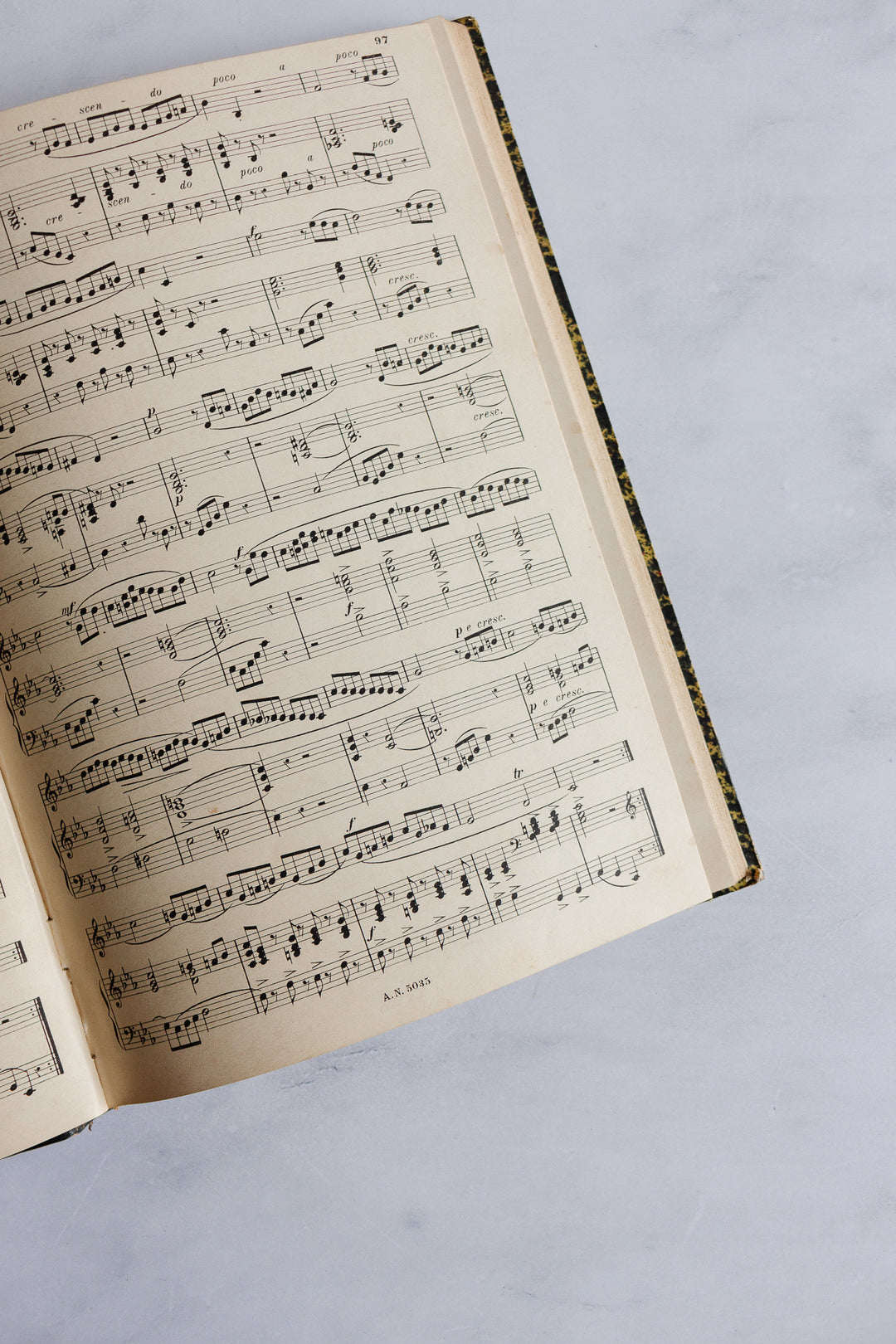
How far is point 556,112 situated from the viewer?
0.67 meters

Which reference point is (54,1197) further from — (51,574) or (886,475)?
(886,475)

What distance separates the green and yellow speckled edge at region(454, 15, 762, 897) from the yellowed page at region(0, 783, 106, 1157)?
1.40ft

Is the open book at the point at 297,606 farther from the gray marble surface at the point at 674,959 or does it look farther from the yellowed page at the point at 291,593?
the gray marble surface at the point at 674,959

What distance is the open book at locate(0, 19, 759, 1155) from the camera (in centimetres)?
54

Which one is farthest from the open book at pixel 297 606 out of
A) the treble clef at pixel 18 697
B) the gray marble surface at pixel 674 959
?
the gray marble surface at pixel 674 959

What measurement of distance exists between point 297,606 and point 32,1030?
306 mm

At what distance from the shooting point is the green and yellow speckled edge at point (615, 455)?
0.58m

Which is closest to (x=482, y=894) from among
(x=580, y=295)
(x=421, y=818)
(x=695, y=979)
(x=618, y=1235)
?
(x=421, y=818)

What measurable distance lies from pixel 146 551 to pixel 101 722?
4.3 inches

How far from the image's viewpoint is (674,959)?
67 cm

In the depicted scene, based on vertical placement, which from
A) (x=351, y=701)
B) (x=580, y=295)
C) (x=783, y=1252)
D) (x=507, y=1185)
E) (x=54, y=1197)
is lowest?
(x=783, y=1252)

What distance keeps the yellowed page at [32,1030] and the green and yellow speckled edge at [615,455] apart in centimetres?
43

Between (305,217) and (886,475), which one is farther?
(886,475)

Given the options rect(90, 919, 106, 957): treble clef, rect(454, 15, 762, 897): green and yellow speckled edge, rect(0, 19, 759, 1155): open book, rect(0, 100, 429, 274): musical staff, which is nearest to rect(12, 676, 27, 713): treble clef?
rect(0, 19, 759, 1155): open book
